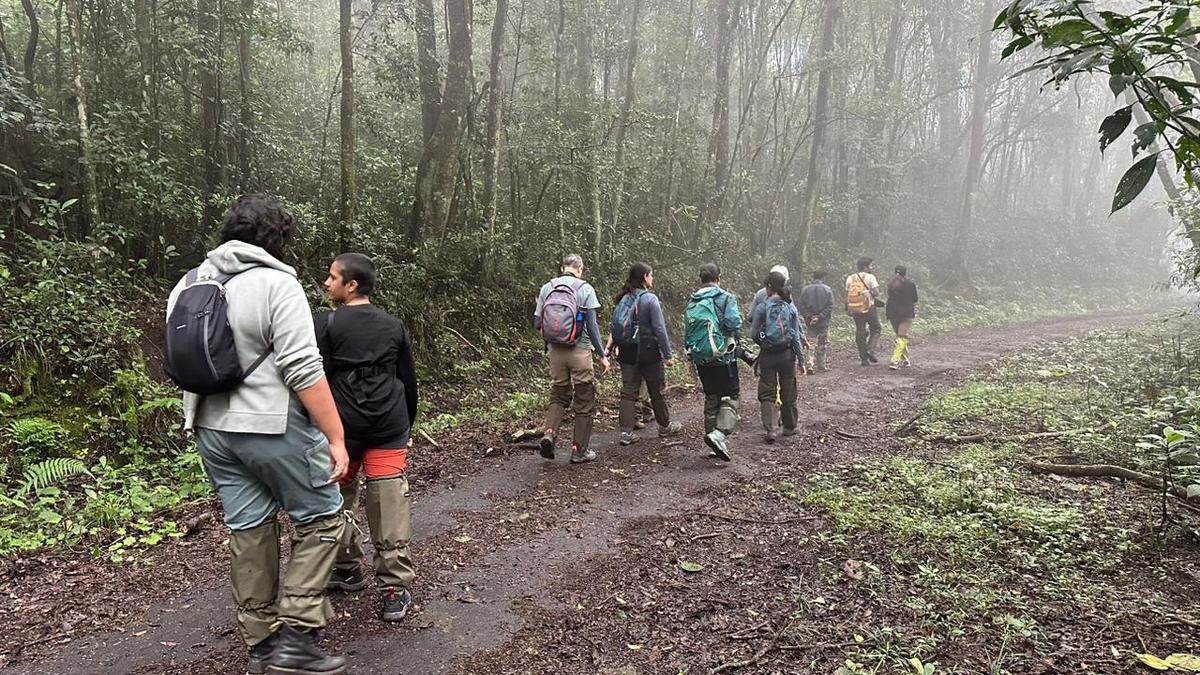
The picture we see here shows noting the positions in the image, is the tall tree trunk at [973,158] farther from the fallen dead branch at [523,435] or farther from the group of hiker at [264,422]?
the group of hiker at [264,422]

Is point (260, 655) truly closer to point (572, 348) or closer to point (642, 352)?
point (572, 348)

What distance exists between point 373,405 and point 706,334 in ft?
13.6

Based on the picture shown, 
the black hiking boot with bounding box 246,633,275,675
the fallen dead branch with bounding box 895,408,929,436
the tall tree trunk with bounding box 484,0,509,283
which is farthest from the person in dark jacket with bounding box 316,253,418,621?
the tall tree trunk with bounding box 484,0,509,283

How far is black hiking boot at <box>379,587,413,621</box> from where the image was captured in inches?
149

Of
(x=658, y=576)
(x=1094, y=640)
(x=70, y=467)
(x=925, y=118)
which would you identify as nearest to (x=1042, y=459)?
(x=1094, y=640)

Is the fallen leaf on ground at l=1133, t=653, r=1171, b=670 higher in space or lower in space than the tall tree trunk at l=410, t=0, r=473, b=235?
lower

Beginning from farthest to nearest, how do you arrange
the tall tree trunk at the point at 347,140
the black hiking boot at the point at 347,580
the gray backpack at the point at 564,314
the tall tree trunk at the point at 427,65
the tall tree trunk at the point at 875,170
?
the tall tree trunk at the point at 875,170, the tall tree trunk at the point at 427,65, the tall tree trunk at the point at 347,140, the gray backpack at the point at 564,314, the black hiking boot at the point at 347,580

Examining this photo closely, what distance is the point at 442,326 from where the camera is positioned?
1048cm

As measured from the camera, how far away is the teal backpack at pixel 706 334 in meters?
7.13

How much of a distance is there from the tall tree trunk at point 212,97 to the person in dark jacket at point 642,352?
21.5 ft

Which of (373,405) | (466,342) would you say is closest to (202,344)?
(373,405)

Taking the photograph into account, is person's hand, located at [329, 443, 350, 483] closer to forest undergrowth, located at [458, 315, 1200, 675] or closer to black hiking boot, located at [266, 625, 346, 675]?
black hiking boot, located at [266, 625, 346, 675]

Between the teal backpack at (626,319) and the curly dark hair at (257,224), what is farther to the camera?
the teal backpack at (626,319)

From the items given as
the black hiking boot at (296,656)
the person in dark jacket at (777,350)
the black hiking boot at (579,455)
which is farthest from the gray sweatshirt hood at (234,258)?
the person in dark jacket at (777,350)
